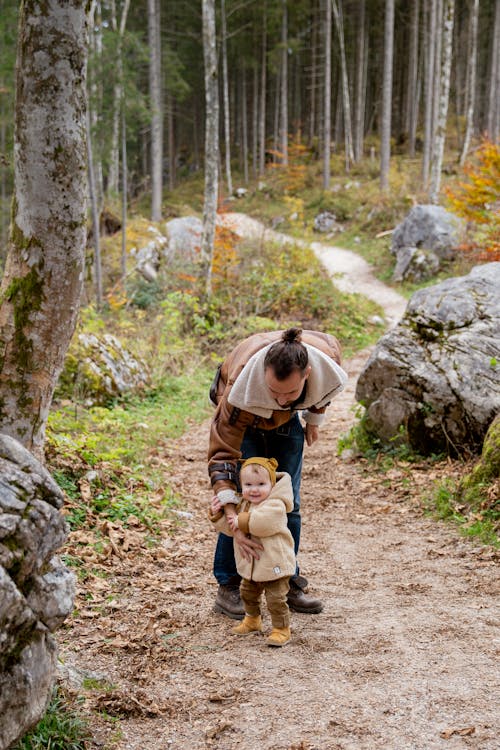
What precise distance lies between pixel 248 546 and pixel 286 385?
956 mm

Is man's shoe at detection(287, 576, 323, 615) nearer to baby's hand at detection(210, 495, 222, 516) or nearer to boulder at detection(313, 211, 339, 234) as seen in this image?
baby's hand at detection(210, 495, 222, 516)

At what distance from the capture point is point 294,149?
36.0m

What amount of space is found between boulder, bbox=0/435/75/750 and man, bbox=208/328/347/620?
1.14m

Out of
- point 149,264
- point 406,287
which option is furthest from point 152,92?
point 406,287

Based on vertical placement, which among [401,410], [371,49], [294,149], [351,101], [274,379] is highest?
[371,49]

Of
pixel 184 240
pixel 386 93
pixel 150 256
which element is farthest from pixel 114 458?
pixel 386 93

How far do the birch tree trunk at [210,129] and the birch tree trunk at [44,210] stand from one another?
11120 millimetres

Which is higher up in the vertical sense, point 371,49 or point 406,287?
point 371,49

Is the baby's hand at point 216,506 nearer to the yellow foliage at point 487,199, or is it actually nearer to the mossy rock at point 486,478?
the mossy rock at point 486,478

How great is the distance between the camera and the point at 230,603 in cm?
400

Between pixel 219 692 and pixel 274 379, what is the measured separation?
1.56 metres

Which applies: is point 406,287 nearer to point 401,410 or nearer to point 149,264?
point 149,264

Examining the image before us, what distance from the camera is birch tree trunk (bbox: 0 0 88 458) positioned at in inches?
123

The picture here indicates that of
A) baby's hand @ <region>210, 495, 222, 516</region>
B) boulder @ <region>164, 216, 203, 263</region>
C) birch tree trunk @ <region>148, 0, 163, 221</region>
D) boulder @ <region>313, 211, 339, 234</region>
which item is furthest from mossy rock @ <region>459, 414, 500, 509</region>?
birch tree trunk @ <region>148, 0, 163, 221</region>
